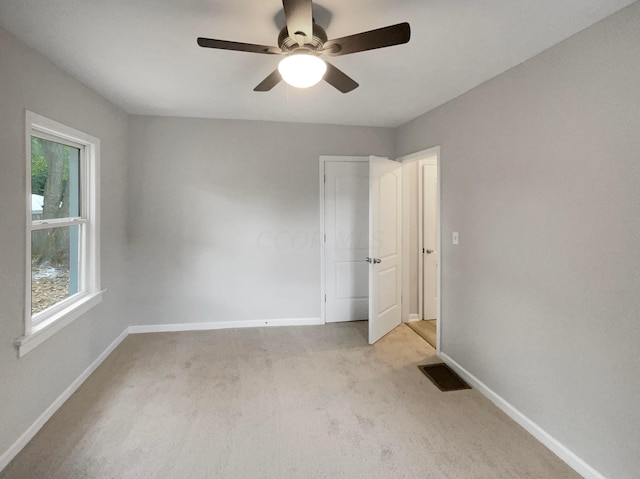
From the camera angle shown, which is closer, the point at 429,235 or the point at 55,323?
the point at 55,323

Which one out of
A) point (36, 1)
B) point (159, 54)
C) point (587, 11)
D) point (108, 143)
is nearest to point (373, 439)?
point (587, 11)

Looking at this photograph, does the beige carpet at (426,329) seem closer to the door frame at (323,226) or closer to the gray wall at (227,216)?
the door frame at (323,226)

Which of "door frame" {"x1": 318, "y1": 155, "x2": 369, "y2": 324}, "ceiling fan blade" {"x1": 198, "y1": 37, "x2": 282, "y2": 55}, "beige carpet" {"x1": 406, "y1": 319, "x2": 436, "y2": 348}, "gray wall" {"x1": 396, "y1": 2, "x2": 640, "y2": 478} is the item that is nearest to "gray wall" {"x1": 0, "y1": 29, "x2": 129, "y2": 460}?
"ceiling fan blade" {"x1": 198, "y1": 37, "x2": 282, "y2": 55}

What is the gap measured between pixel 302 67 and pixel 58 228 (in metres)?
2.24

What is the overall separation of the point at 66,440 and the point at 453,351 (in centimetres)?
290

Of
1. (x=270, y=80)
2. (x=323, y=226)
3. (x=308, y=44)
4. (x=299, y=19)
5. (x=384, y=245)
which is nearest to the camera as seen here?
(x=299, y=19)

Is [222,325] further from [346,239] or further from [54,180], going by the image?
[54,180]

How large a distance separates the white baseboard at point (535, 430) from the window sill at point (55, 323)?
3085mm

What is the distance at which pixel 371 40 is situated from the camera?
58.6 inches

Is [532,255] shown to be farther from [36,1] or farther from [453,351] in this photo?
[36,1]

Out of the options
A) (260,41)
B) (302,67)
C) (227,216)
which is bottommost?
(227,216)

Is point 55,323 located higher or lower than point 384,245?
lower

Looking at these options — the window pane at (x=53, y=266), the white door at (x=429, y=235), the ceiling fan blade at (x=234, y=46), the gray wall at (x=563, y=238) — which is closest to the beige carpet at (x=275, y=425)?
the gray wall at (x=563, y=238)

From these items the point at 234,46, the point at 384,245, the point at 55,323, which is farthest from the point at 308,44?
the point at 55,323
